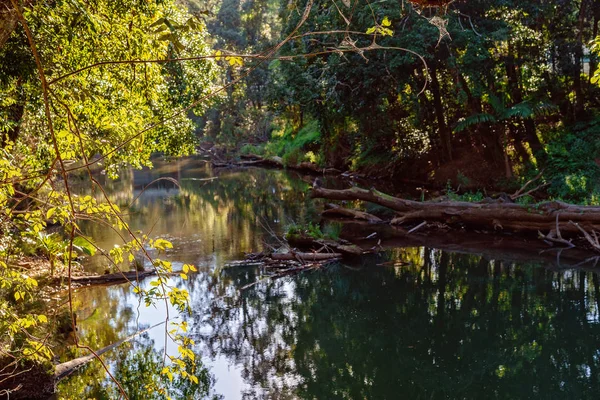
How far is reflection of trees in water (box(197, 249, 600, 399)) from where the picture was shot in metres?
7.86

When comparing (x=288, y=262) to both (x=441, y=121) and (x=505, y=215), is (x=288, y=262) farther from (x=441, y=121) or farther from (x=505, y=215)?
(x=441, y=121)

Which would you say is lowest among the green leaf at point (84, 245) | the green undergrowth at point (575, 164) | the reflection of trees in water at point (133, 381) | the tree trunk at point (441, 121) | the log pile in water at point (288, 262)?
the reflection of trees in water at point (133, 381)

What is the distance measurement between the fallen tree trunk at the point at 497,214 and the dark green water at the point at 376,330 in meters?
1.67

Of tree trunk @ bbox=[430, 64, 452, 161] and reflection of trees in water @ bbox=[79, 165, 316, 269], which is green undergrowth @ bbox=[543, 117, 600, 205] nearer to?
tree trunk @ bbox=[430, 64, 452, 161]

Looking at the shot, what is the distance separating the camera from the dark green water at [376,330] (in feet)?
25.8

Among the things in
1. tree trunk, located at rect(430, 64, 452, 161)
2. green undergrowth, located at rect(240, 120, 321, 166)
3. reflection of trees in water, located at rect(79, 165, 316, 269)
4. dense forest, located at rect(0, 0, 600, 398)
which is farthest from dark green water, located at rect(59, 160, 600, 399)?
green undergrowth, located at rect(240, 120, 321, 166)

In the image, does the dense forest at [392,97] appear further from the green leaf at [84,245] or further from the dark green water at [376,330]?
the green leaf at [84,245]

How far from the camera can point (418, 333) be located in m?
9.60

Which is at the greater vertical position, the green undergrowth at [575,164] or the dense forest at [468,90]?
the dense forest at [468,90]

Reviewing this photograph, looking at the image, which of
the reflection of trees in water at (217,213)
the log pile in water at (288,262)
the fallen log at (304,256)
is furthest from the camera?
the reflection of trees in water at (217,213)

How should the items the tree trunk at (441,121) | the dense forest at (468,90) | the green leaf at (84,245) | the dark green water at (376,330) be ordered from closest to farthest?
the green leaf at (84,245), the dark green water at (376,330), the dense forest at (468,90), the tree trunk at (441,121)

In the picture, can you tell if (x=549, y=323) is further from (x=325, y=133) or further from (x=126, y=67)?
(x=325, y=133)

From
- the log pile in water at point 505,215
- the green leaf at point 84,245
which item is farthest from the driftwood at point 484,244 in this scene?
the green leaf at point 84,245

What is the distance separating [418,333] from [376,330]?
0.69 metres
